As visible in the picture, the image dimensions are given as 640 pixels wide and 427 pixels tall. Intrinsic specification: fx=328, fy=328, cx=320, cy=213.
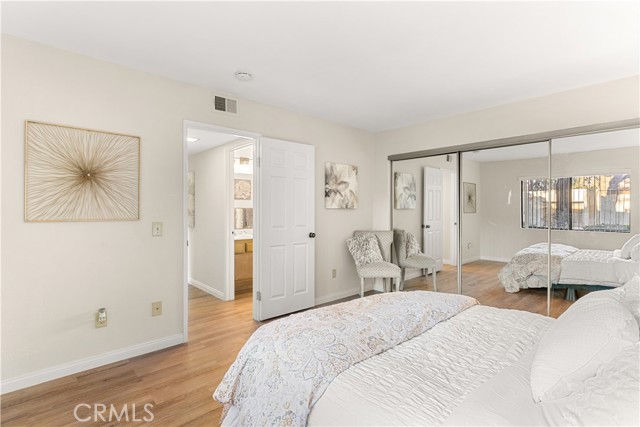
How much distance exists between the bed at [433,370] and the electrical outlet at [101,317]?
161 centimetres

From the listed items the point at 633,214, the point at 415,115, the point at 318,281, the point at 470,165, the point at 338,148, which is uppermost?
the point at 415,115

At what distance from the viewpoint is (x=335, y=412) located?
1181 mm

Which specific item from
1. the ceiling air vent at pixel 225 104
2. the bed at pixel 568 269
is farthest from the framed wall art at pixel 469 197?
the ceiling air vent at pixel 225 104

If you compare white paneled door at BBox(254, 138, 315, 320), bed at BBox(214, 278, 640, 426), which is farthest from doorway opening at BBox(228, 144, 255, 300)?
bed at BBox(214, 278, 640, 426)

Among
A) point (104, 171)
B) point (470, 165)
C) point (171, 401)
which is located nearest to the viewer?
point (171, 401)

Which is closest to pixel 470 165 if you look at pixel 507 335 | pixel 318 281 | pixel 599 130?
pixel 599 130

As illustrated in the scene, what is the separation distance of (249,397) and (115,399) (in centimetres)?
133

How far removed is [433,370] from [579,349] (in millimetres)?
515

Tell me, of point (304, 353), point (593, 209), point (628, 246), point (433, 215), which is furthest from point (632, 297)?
point (433, 215)

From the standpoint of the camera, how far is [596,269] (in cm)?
300

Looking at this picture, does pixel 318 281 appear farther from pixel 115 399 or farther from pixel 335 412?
pixel 335 412

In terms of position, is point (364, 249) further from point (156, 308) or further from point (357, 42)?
point (357, 42)

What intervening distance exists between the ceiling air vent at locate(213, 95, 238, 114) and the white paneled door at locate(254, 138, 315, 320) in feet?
1.48

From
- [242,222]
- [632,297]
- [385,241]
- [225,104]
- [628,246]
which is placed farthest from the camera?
[242,222]
